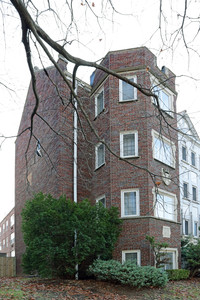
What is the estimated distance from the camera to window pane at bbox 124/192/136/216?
577 inches

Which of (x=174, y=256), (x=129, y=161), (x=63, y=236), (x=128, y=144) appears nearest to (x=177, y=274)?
(x=174, y=256)

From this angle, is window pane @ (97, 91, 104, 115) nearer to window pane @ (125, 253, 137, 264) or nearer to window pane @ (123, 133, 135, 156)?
window pane @ (123, 133, 135, 156)

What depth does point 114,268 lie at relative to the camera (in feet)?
40.0

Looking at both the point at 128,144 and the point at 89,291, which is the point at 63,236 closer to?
the point at 89,291

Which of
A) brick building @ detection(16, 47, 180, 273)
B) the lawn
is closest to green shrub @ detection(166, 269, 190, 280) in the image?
brick building @ detection(16, 47, 180, 273)

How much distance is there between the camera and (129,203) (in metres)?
14.8

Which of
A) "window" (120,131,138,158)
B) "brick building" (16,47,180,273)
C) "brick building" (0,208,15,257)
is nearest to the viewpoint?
"brick building" (16,47,180,273)

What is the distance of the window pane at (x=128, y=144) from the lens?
1542 cm

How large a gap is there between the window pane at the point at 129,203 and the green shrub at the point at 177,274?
2832 mm

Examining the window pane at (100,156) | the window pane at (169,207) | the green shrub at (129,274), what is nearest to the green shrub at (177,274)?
the green shrub at (129,274)

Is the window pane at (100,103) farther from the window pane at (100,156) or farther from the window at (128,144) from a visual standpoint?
the window at (128,144)

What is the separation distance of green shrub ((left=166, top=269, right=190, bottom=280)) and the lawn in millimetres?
1248

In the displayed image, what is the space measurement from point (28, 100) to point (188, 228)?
14218 mm

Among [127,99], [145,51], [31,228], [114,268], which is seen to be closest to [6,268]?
[31,228]
